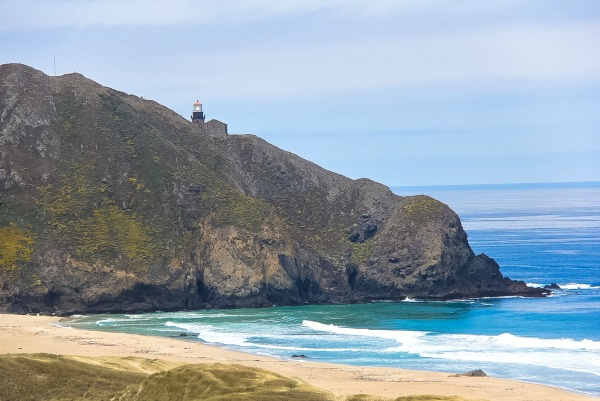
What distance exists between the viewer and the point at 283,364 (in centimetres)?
7706

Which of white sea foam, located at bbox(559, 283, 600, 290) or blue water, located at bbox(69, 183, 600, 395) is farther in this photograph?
white sea foam, located at bbox(559, 283, 600, 290)

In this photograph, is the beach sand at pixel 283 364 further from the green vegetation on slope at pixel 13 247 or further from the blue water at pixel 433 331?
the green vegetation on slope at pixel 13 247

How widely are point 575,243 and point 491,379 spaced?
122 meters

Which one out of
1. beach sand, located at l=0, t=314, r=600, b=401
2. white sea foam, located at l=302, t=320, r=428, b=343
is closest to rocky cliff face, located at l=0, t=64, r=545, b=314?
beach sand, located at l=0, t=314, r=600, b=401

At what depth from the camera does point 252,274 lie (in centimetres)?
11788

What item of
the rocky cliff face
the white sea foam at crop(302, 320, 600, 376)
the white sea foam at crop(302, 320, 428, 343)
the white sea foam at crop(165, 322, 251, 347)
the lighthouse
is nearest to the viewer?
the white sea foam at crop(302, 320, 600, 376)

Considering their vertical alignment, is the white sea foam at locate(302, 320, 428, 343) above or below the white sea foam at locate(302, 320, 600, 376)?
above

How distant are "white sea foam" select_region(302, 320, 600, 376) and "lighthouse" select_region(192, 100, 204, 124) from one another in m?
63.5

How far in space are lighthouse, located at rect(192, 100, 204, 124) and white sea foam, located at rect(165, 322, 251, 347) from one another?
183 ft

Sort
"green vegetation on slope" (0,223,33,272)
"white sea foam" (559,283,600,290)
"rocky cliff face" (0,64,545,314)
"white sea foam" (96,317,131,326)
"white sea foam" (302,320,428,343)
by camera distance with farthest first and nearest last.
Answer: "white sea foam" (559,283,600,290), "rocky cliff face" (0,64,545,314), "green vegetation on slope" (0,223,33,272), "white sea foam" (96,317,131,326), "white sea foam" (302,320,428,343)

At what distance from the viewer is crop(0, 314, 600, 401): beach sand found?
213 feet

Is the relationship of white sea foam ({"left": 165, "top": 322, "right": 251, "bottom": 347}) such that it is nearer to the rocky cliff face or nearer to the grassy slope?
the rocky cliff face

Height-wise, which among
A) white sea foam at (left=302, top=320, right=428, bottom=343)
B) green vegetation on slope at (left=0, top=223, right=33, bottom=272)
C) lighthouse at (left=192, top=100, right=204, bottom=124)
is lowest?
white sea foam at (left=302, top=320, right=428, bottom=343)

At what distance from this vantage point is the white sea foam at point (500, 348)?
78.5 meters
